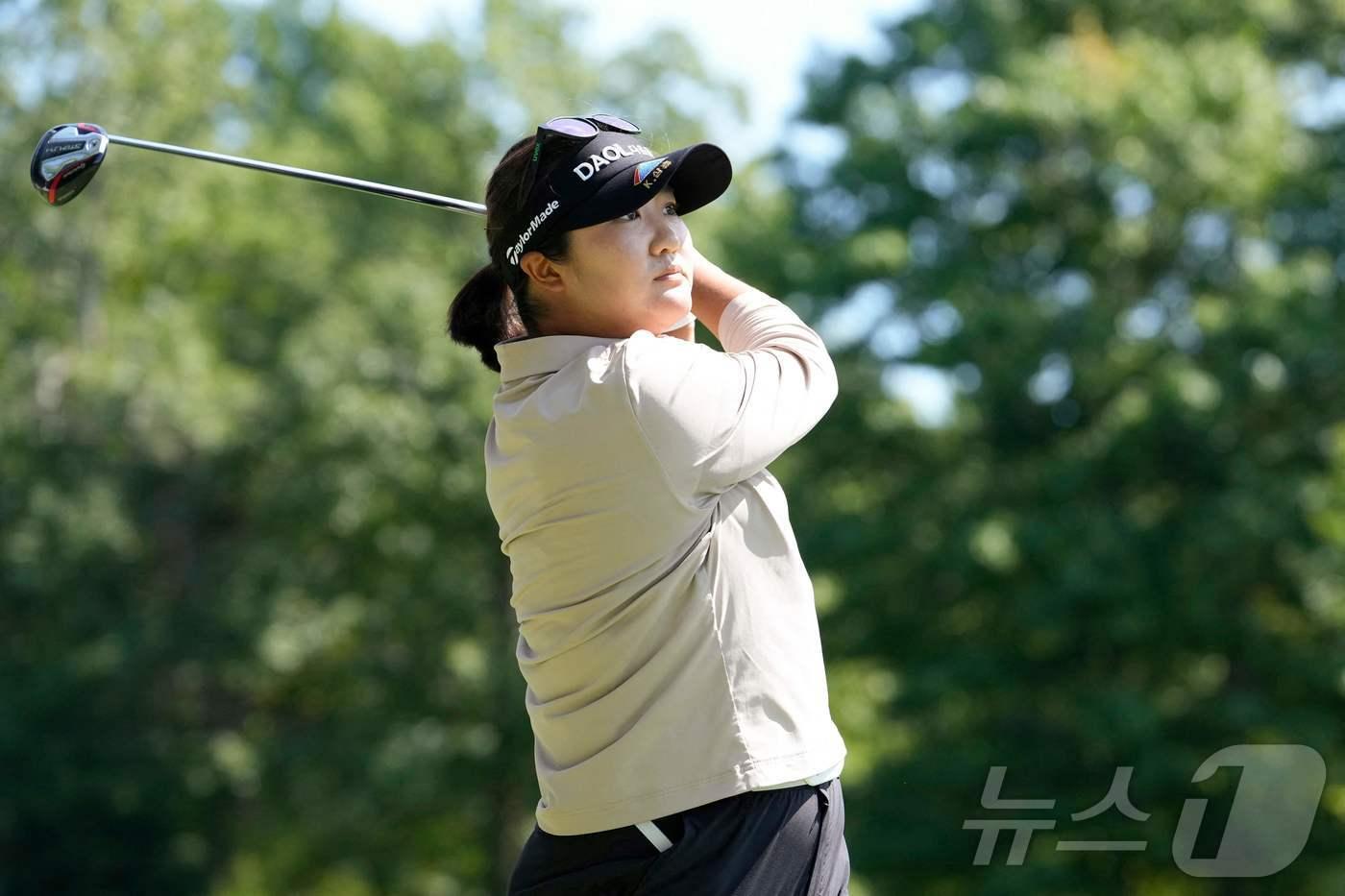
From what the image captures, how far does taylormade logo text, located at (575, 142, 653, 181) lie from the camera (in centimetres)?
244

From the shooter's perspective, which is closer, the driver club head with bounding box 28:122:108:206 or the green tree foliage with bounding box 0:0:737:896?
the driver club head with bounding box 28:122:108:206

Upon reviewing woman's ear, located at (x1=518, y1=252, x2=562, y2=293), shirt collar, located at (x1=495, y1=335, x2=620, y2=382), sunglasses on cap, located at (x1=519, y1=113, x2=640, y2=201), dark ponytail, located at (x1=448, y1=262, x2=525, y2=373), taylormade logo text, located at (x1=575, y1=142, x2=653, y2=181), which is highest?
sunglasses on cap, located at (x1=519, y1=113, x2=640, y2=201)

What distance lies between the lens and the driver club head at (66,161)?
3.38m

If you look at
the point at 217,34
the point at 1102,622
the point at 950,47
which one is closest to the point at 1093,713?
the point at 1102,622

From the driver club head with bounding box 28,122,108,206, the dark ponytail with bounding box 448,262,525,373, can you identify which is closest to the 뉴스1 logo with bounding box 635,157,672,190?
the dark ponytail with bounding box 448,262,525,373

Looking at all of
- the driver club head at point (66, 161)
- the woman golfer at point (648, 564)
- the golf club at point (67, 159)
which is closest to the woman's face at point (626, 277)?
the woman golfer at point (648, 564)

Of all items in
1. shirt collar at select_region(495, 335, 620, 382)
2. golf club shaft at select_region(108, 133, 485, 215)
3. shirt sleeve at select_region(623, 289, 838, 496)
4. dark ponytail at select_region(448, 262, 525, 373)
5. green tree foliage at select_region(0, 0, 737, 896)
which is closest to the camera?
shirt sleeve at select_region(623, 289, 838, 496)

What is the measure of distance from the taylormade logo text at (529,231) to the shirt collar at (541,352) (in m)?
0.13

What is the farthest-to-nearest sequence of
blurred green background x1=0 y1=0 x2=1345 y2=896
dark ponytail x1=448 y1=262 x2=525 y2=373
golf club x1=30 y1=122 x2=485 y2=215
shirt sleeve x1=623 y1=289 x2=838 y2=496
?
blurred green background x1=0 y1=0 x2=1345 y2=896 → golf club x1=30 y1=122 x2=485 y2=215 → dark ponytail x1=448 y1=262 x2=525 y2=373 → shirt sleeve x1=623 y1=289 x2=838 y2=496

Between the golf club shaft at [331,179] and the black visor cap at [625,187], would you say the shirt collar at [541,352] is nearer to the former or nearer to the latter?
the black visor cap at [625,187]

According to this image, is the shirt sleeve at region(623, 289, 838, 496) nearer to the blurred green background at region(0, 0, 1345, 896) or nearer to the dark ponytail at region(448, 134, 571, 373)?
the dark ponytail at region(448, 134, 571, 373)

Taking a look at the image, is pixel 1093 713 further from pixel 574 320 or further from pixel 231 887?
pixel 574 320

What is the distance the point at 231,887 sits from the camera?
2223cm

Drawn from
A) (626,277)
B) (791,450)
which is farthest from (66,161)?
(791,450)
